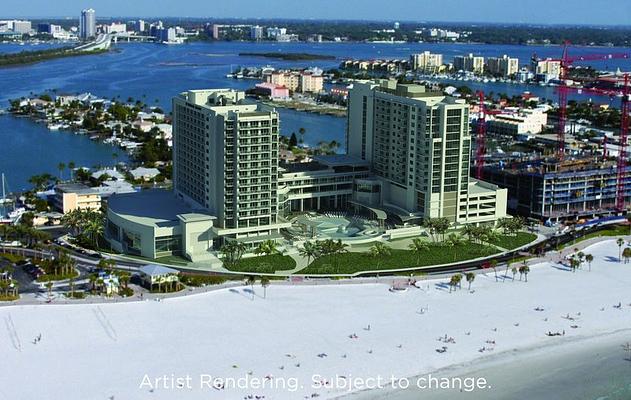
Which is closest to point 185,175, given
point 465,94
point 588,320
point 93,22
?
point 588,320

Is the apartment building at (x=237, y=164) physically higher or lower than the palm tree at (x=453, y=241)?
higher

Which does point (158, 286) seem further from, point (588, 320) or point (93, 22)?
point (93, 22)

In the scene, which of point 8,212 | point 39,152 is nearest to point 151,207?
point 8,212

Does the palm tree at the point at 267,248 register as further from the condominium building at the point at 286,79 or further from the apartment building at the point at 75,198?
the condominium building at the point at 286,79

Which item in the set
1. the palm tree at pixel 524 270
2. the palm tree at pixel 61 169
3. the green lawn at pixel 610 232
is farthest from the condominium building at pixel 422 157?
the palm tree at pixel 61 169

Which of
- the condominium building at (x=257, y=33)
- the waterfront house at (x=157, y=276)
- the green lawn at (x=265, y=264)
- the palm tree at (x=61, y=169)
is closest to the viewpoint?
the waterfront house at (x=157, y=276)

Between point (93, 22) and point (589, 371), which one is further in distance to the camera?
point (93, 22)

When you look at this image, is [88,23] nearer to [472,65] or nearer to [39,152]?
[472,65]

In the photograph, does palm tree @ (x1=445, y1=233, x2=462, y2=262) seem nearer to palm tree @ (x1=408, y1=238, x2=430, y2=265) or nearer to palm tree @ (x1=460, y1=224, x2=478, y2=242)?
palm tree @ (x1=460, y1=224, x2=478, y2=242)
